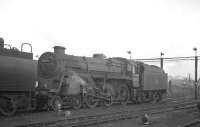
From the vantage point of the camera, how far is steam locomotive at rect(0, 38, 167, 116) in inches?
468

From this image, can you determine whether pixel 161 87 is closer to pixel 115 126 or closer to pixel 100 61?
pixel 100 61

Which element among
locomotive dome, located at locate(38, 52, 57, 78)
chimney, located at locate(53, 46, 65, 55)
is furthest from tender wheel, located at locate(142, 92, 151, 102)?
locomotive dome, located at locate(38, 52, 57, 78)

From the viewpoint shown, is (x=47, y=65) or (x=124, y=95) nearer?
(x=47, y=65)

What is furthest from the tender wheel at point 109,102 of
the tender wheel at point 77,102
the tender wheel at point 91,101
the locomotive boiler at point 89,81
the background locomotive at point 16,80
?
the background locomotive at point 16,80

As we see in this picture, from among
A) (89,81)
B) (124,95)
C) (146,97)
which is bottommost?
(146,97)

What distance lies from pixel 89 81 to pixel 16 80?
17.8 feet

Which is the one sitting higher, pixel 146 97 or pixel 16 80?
pixel 16 80

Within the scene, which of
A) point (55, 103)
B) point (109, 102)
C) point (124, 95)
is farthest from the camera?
point (124, 95)

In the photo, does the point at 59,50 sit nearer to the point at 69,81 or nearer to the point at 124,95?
the point at 69,81

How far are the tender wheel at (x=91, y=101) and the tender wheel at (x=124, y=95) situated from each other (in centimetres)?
294

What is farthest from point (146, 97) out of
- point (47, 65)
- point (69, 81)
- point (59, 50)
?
point (47, 65)

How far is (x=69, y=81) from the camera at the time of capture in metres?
15.1

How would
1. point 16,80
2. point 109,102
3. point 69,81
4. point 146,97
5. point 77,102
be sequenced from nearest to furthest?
point 16,80 → point 69,81 → point 77,102 → point 109,102 → point 146,97

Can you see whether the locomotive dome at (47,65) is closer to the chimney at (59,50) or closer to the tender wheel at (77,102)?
the chimney at (59,50)
